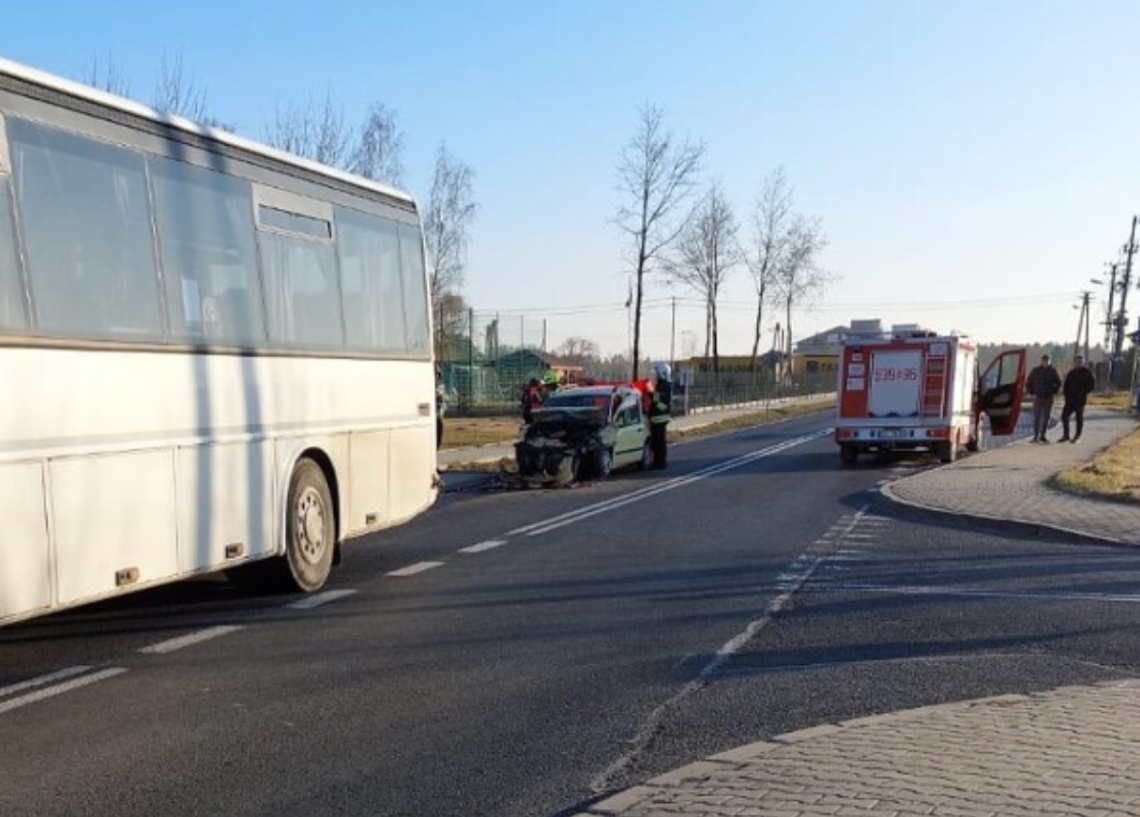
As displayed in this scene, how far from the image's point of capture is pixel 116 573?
7.14m

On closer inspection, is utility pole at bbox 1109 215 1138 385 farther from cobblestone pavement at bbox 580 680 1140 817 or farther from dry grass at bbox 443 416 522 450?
cobblestone pavement at bbox 580 680 1140 817

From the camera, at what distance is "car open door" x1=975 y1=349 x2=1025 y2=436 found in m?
26.0

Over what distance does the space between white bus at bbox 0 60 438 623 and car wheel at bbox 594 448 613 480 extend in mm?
10213

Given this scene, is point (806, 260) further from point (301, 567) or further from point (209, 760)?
point (209, 760)

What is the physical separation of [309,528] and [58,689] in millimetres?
3201

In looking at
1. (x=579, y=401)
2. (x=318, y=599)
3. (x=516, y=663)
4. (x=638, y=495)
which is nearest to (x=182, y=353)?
(x=318, y=599)

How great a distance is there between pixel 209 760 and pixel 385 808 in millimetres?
1074

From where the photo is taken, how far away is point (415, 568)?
1129 cm

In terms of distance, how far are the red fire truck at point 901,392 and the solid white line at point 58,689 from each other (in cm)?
1897

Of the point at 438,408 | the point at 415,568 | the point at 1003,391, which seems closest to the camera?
the point at 415,568

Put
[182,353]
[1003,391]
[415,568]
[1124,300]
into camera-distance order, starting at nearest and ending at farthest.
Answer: [182,353] < [415,568] < [1003,391] < [1124,300]

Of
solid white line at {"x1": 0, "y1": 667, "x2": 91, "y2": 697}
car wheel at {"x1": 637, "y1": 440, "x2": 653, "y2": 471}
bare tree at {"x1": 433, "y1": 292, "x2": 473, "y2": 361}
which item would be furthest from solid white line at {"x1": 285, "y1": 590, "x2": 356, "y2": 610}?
bare tree at {"x1": 433, "y1": 292, "x2": 473, "y2": 361}

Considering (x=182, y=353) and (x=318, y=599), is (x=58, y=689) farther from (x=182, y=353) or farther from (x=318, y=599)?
(x=318, y=599)

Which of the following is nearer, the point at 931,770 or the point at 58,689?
the point at 931,770
